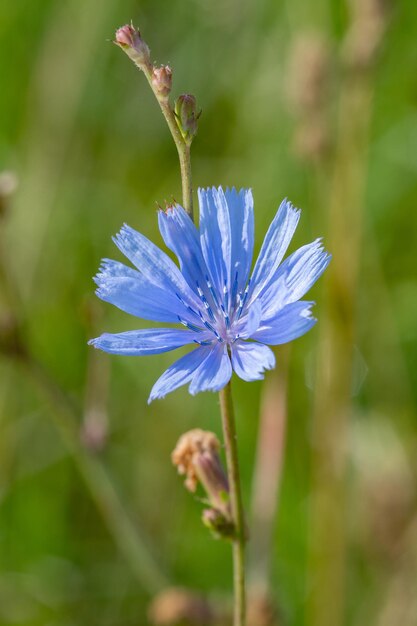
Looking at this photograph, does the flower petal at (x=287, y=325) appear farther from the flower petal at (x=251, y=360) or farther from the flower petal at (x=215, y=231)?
the flower petal at (x=215, y=231)

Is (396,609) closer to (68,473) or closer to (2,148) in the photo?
(68,473)

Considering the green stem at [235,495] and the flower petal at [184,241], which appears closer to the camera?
the green stem at [235,495]

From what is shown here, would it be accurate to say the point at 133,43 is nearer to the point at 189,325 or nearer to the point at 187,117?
the point at 187,117

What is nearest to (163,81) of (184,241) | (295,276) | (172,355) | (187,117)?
(187,117)

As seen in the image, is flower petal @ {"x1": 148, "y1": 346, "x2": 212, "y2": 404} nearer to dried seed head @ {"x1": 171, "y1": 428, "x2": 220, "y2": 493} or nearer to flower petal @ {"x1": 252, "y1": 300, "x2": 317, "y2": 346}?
flower petal @ {"x1": 252, "y1": 300, "x2": 317, "y2": 346}

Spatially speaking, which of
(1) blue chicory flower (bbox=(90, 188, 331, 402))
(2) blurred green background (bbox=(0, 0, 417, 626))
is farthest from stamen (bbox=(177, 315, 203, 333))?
(2) blurred green background (bbox=(0, 0, 417, 626))

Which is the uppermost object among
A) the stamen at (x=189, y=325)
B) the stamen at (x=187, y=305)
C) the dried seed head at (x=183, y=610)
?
the stamen at (x=187, y=305)

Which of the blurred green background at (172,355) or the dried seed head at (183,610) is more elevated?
the blurred green background at (172,355)

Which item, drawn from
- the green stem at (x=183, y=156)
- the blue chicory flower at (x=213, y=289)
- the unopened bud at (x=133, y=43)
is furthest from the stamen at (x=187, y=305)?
the unopened bud at (x=133, y=43)
